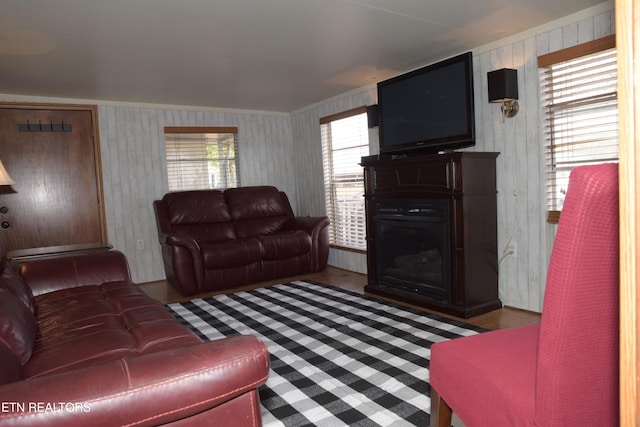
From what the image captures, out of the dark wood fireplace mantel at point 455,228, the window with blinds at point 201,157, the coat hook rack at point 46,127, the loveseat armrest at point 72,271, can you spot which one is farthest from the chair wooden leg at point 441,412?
the coat hook rack at point 46,127

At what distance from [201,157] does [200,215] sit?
3.16 feet

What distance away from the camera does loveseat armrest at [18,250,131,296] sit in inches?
107

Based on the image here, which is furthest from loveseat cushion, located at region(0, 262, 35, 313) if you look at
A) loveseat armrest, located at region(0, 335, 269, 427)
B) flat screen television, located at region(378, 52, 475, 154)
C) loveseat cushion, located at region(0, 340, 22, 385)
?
flat screen television, located at region(378, 52, 475, 154)

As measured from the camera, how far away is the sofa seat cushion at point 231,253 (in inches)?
172

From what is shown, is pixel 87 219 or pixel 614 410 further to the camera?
pixel 87 219

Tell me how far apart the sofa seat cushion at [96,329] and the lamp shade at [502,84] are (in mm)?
2709

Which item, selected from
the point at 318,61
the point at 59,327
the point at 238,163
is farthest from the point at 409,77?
the point at 59,327

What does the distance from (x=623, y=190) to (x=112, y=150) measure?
5270 millimetres

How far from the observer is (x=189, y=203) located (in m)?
5.01

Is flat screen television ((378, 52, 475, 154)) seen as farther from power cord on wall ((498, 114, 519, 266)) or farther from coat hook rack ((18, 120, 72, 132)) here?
coat hook rack ((18, 120, 72, 132))

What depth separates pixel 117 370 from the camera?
3.45 feet

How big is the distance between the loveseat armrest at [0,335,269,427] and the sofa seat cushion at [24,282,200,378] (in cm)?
60

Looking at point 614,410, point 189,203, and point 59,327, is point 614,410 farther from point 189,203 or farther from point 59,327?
point 189,203

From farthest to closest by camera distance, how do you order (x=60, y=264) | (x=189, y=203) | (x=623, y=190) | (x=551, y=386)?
1. (x=189, y=203)
2. (x=60, y=264)
3. (x=551, y=386)
4. (x=623, y=190)
